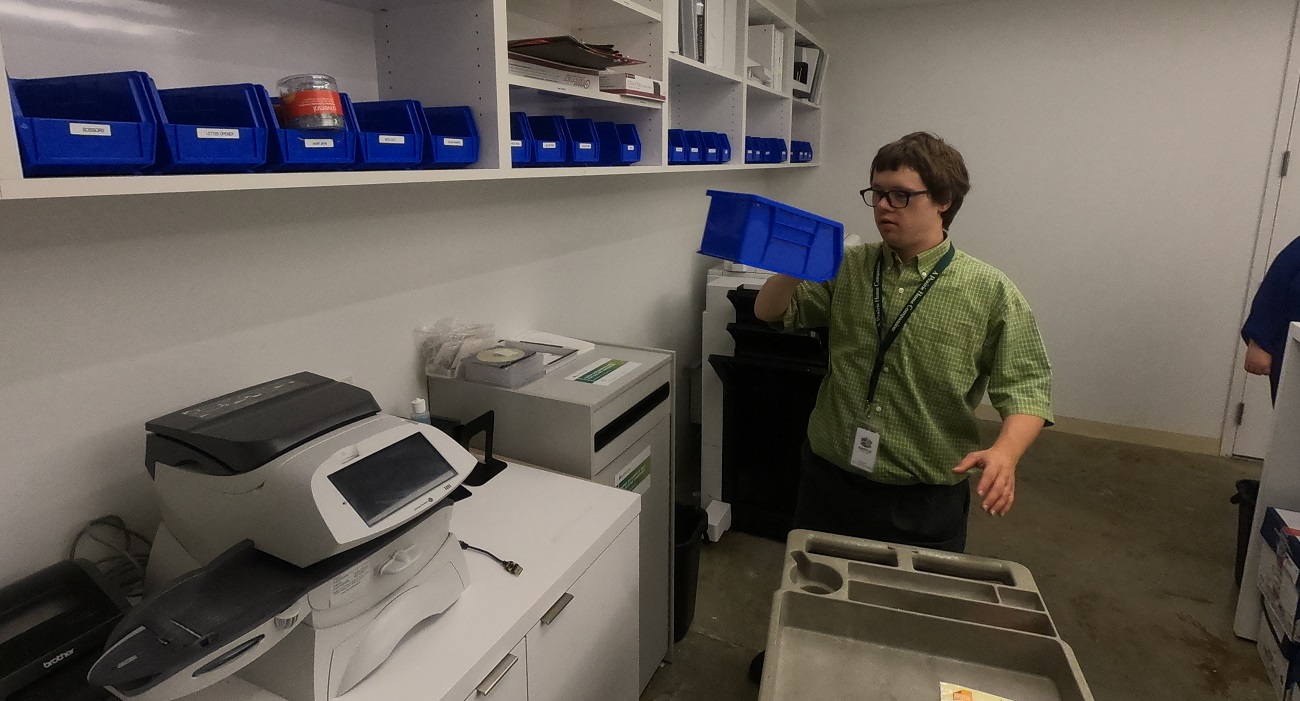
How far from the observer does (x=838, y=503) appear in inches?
67.1

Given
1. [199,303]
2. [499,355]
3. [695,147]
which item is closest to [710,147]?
[695,147]

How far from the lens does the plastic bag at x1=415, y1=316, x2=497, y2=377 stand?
177cm

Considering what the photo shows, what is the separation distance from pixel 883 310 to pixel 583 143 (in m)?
0.86

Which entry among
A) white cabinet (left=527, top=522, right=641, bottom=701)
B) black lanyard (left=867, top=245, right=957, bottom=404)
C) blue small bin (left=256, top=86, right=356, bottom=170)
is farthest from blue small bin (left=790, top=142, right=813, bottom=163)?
blue small bin (left=256, top=86, right=356, bottom=170)

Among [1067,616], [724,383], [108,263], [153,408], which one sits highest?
[108,263]

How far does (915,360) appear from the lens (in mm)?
1537

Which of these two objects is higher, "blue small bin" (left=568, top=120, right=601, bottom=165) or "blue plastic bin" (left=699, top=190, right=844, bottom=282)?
"blue small bin" (left=568, top=120, right=601, bottom=165)

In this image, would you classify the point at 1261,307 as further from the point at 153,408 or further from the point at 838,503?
the point at 153,408

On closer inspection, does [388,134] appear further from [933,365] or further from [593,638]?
[933,365]

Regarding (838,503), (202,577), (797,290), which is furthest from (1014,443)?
(202,577)

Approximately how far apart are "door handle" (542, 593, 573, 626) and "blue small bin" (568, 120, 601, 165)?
1053 millimetres

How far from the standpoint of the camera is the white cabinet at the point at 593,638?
1.25 m

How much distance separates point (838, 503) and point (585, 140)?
112 cm

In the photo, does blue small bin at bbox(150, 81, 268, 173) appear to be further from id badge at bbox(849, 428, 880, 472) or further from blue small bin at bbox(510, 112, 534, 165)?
id badge at bbox(849, 428, 880, 472)
